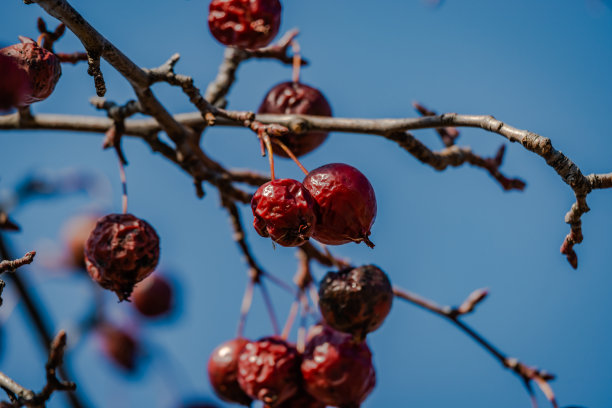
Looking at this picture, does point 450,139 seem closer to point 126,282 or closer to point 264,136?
point 264,136

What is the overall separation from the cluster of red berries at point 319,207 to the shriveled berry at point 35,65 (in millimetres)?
826

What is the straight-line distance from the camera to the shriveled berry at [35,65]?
79.0 inches

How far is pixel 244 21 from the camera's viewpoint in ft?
8.10

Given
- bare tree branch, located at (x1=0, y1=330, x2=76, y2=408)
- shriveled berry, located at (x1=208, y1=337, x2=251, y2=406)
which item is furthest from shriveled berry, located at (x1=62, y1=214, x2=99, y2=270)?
bare tree branch, located at (x1=0, y1=330, x2=76, y2=408)

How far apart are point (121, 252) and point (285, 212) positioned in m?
0.71

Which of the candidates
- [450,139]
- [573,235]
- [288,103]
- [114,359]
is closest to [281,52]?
[288,103]

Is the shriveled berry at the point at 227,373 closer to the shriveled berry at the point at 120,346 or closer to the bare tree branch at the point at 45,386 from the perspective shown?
the bare tree branch at the point at 45,386

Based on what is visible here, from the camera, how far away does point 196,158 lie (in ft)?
8.55

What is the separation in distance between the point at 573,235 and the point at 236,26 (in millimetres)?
1469

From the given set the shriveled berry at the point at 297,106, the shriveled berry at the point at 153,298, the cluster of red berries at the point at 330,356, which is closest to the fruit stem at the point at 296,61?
the shriveled berry at the point at 297,106

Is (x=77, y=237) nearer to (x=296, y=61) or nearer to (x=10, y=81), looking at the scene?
(x=296, y=61)

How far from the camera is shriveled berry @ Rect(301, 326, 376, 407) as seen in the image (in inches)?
95.1

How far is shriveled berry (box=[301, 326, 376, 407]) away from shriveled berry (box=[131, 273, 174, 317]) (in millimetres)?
2178

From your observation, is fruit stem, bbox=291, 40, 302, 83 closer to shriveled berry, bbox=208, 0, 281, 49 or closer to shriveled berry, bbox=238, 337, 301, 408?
shriveled berry, bbox=208, 0, 281, 49
